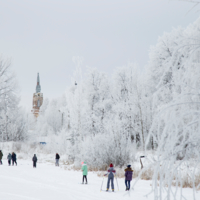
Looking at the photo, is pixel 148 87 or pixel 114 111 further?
pixel 114 111

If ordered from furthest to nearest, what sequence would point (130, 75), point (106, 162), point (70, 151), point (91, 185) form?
point (130, 75) < point (70, 151) < point (106, 162) < point (91, 185)

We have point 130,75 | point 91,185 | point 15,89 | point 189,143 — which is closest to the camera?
point 189,143

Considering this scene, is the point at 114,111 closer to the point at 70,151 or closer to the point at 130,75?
the point at 130,75

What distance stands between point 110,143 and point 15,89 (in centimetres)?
1878

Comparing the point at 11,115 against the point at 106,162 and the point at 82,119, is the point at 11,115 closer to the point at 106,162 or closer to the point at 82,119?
the point at 82,119

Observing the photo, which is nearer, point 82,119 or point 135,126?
point 82,119

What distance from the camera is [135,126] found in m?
24.6

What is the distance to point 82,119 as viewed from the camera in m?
20.9

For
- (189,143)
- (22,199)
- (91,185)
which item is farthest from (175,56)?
(91,185)

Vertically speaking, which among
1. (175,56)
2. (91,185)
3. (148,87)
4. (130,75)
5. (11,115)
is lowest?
(91,185)

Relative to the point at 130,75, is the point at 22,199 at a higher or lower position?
lower

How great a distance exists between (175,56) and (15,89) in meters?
30.0

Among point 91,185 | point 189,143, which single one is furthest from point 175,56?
point 91,185

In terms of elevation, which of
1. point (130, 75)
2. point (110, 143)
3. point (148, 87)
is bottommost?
point (110, 143)
